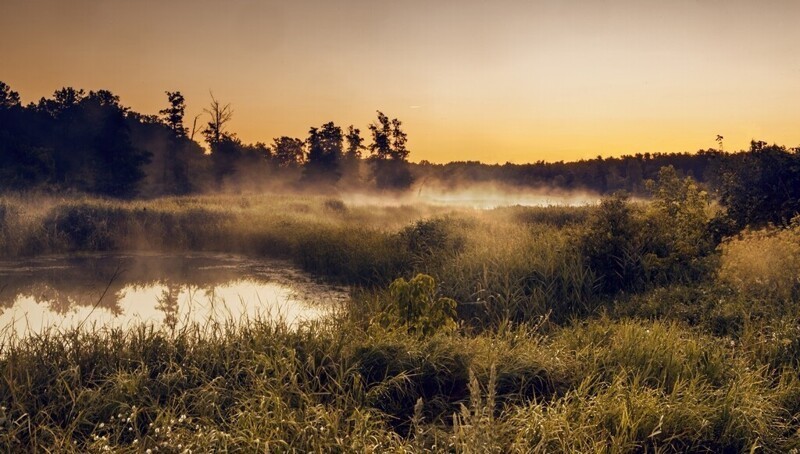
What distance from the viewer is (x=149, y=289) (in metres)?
11.5

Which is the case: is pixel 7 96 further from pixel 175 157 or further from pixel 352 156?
pixel 352 156

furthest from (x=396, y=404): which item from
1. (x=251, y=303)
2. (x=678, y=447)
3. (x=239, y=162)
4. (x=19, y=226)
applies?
(x=239, y=162)

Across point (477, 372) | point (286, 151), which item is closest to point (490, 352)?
point (477, 372)

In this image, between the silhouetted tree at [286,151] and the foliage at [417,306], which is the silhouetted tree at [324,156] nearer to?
the silhouetted tree at [286,151]

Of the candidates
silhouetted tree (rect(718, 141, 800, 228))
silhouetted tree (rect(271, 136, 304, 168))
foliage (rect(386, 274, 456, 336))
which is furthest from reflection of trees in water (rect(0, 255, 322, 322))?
silhouetted tree (rect(271, 136, 304, 168))

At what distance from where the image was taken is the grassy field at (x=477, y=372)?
388 cm

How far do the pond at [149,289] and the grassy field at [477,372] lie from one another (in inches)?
88.4

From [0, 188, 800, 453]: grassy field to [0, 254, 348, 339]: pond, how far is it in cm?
224

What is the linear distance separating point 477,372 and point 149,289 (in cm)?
872

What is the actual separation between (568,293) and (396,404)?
16.1 ft

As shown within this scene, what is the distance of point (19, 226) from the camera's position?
15469 millimetres

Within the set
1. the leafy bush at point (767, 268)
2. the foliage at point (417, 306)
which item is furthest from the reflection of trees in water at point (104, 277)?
the leafy bush at point (767, 268)

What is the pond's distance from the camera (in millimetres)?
8945

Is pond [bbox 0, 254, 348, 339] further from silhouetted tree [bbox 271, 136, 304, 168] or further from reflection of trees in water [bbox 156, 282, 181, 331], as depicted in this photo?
silhouetted tree [bbox 271, 136, 304, 168]
